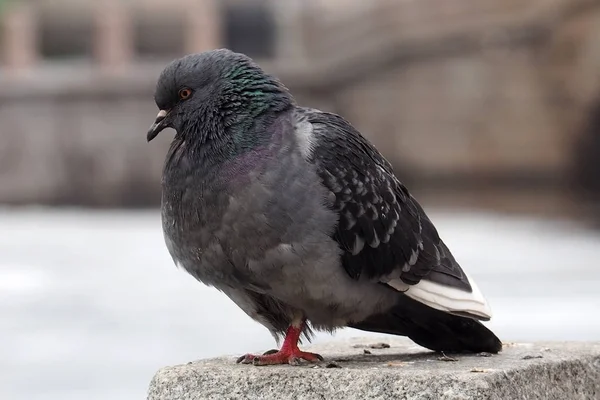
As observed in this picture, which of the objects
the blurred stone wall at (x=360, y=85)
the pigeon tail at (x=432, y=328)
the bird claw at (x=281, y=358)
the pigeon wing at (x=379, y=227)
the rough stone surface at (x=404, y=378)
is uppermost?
the blurred stone wall at (x=360, y=85)

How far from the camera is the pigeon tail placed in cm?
458

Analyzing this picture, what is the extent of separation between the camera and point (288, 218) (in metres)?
4.18

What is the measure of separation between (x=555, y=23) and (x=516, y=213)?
3.83 metres

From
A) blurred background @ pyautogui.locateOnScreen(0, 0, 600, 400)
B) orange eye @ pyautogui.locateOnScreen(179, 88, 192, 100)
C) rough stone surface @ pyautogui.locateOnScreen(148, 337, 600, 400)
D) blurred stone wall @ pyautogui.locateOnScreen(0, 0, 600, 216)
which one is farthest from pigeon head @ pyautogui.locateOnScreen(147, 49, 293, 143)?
blurred stone wall @ pyautogui.locateOnScreen(0, 0, 600, 216)

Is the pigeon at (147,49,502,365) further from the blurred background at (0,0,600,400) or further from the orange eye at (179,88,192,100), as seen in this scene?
the blurred background at (0,0,600,400)

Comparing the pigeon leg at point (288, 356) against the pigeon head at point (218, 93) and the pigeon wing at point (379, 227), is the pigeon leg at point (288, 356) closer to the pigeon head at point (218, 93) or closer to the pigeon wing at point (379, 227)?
the pigeon wing at point (379, 227)

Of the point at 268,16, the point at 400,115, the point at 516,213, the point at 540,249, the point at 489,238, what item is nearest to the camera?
the point at 540,249

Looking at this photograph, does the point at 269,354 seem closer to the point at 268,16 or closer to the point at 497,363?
the point at 497,363

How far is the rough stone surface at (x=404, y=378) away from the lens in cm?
404

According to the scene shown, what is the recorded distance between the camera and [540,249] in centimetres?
1527

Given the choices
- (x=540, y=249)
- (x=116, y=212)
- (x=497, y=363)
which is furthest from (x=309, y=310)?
(x=116, y=212)

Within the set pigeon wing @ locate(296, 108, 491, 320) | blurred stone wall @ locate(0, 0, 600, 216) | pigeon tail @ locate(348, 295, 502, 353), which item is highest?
blurred stone wall @ locate(0, 0, 600, 216)

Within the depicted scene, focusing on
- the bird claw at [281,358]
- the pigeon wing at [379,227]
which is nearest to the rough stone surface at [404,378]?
the bird claw at [281,358]

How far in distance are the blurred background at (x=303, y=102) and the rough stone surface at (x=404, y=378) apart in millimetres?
3488
